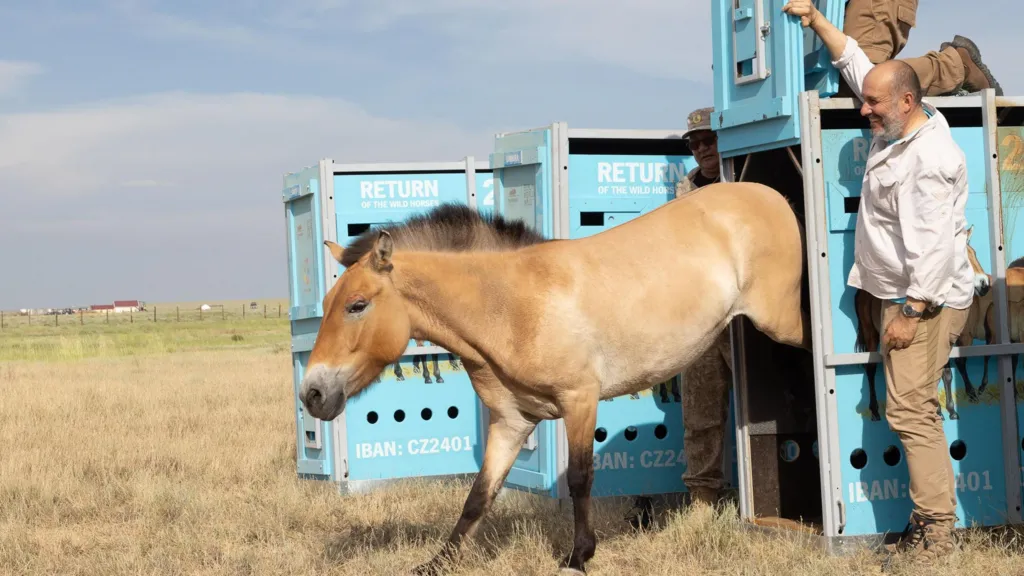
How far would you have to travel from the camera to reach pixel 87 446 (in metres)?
11.5

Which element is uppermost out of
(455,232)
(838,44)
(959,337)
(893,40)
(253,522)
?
(893,40)

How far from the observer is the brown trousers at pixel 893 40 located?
19.9ft

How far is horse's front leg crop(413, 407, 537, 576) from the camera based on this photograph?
584cm

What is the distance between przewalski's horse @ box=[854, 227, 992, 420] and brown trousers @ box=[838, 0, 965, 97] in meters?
0.87

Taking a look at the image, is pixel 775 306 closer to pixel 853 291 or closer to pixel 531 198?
pixel 853 291

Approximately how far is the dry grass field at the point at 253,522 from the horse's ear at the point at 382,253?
1.63 meters

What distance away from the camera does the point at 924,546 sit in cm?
551

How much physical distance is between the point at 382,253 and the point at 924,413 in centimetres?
281

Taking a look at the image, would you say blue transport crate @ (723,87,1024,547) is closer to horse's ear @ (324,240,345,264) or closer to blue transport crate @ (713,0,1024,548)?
blue transport crate @ (713,0,1024,548)

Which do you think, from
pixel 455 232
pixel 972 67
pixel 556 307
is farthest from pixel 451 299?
pixel 972 67

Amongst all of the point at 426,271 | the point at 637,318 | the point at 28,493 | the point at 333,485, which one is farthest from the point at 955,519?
the point at 28,493

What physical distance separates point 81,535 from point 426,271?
3.58 m

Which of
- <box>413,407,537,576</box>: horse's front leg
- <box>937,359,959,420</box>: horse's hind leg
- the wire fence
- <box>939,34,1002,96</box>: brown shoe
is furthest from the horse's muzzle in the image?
the wire fence

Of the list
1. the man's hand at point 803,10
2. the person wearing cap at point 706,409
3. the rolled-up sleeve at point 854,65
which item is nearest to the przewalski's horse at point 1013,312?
the rolled-up sleeve at point 854,65
